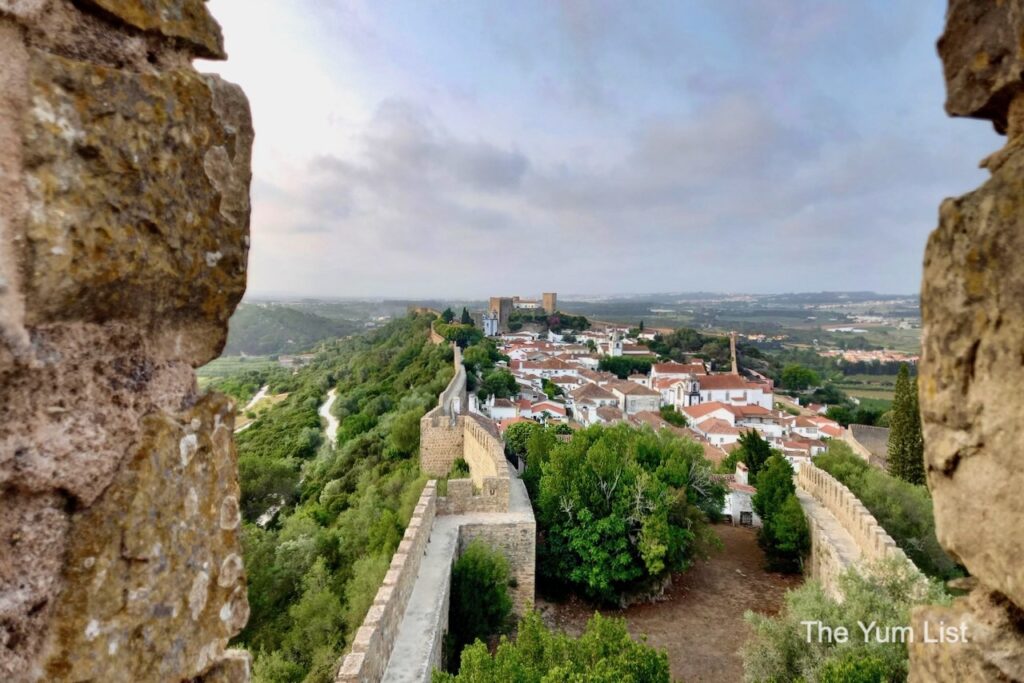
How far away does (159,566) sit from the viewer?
1257mm

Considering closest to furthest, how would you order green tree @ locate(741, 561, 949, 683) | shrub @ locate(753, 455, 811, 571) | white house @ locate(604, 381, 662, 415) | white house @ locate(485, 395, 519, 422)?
green tree @ locate(741, 561, 949, 683)
shrub @ locate(753, 455, 811, 571)
white house @ locate(485, 395, 519, 422)
white house @ locate(604, 381, 662, 415)

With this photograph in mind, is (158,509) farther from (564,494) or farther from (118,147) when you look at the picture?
(564,494)

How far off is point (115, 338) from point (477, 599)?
10.1 metres

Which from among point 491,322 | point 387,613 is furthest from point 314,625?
point 491,322

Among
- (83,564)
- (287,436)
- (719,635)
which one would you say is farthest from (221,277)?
(287,436)

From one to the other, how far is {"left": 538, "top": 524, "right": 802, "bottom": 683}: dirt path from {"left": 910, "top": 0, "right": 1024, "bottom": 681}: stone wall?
962 cm

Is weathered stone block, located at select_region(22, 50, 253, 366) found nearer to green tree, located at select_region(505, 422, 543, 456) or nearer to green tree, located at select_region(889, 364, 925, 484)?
green tree, located at select_region(505, 422, 543, 456)

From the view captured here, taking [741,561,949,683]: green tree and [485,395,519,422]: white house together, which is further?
[485,395,519,422]: white house

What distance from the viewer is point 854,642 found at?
7062 mm

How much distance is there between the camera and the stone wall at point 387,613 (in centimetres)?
602

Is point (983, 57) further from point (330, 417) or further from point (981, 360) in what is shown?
point (330, 417)

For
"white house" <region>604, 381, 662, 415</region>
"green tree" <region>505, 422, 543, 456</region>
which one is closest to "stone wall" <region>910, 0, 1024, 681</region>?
"green tree" <region>505, 422, 543, 456</region>

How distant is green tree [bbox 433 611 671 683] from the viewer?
570 centimetres

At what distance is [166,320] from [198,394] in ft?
0.65
